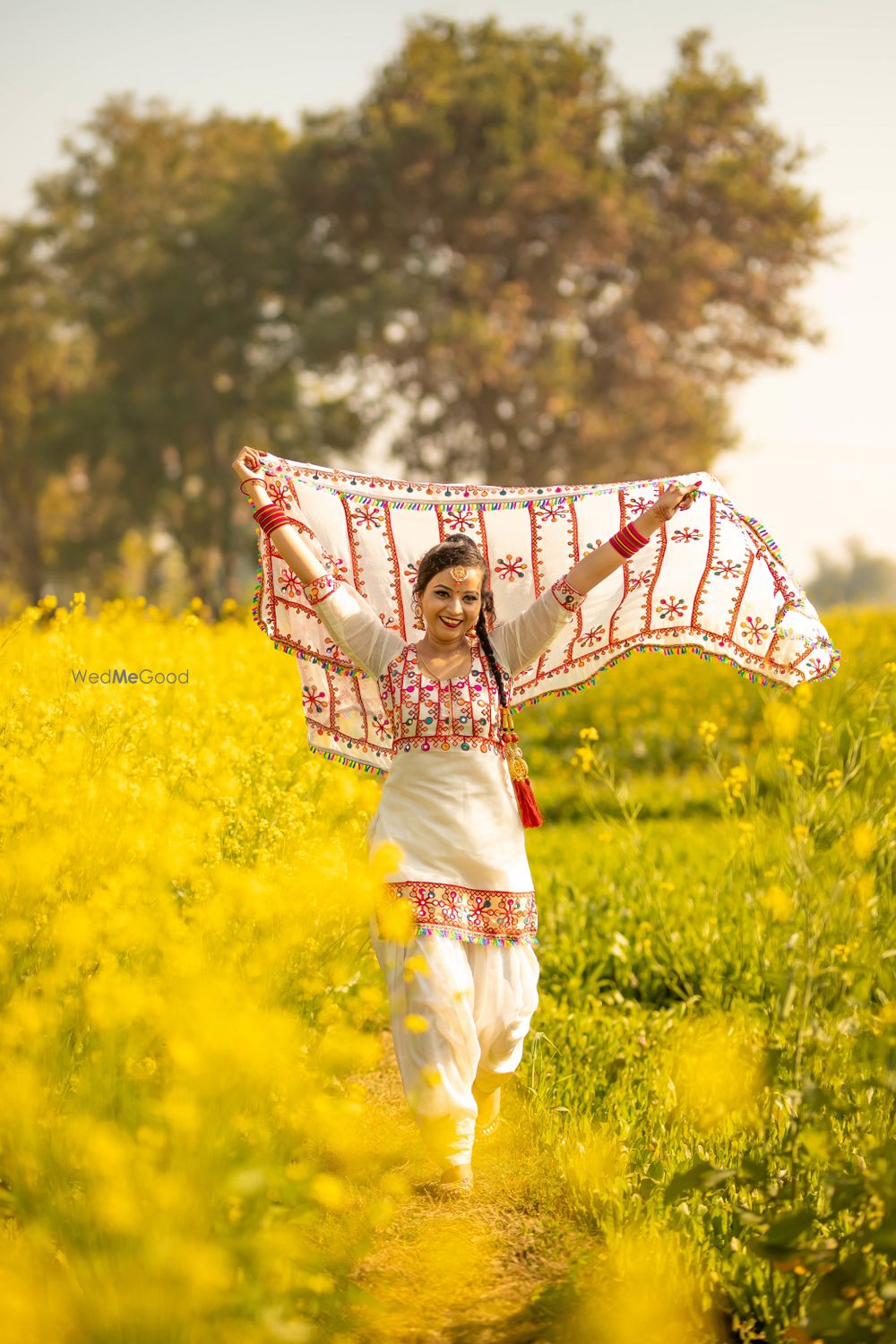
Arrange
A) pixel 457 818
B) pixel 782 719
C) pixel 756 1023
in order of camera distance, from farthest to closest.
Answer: pixel 756 1023
pixel 457 818
pixel 782 719

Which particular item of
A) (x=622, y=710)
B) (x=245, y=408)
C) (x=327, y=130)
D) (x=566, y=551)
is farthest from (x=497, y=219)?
(x=566, y=551)

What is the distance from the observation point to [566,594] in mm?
3523

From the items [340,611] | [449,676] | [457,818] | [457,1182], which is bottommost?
[457,1182]

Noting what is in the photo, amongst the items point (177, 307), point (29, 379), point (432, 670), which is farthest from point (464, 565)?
point (29, 379)

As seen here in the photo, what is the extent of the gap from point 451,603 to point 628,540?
51cm

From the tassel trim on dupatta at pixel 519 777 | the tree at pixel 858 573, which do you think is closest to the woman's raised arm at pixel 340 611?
the tassel trim on dupatta at pixel 519 777

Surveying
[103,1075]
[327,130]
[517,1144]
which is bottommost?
[517,1144]

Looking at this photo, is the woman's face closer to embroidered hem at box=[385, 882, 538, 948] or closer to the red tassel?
the red tassel

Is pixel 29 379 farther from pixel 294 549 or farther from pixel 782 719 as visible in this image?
pixel 782 719

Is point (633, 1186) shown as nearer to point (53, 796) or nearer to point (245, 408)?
point (53, 796)

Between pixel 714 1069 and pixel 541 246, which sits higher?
pixel 541 246

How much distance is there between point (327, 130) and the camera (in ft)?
89.1

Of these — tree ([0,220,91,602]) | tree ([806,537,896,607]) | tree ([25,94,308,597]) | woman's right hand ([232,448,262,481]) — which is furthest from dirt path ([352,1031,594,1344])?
tree ([806,537,896,607])

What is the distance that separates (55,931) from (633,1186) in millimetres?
1580
